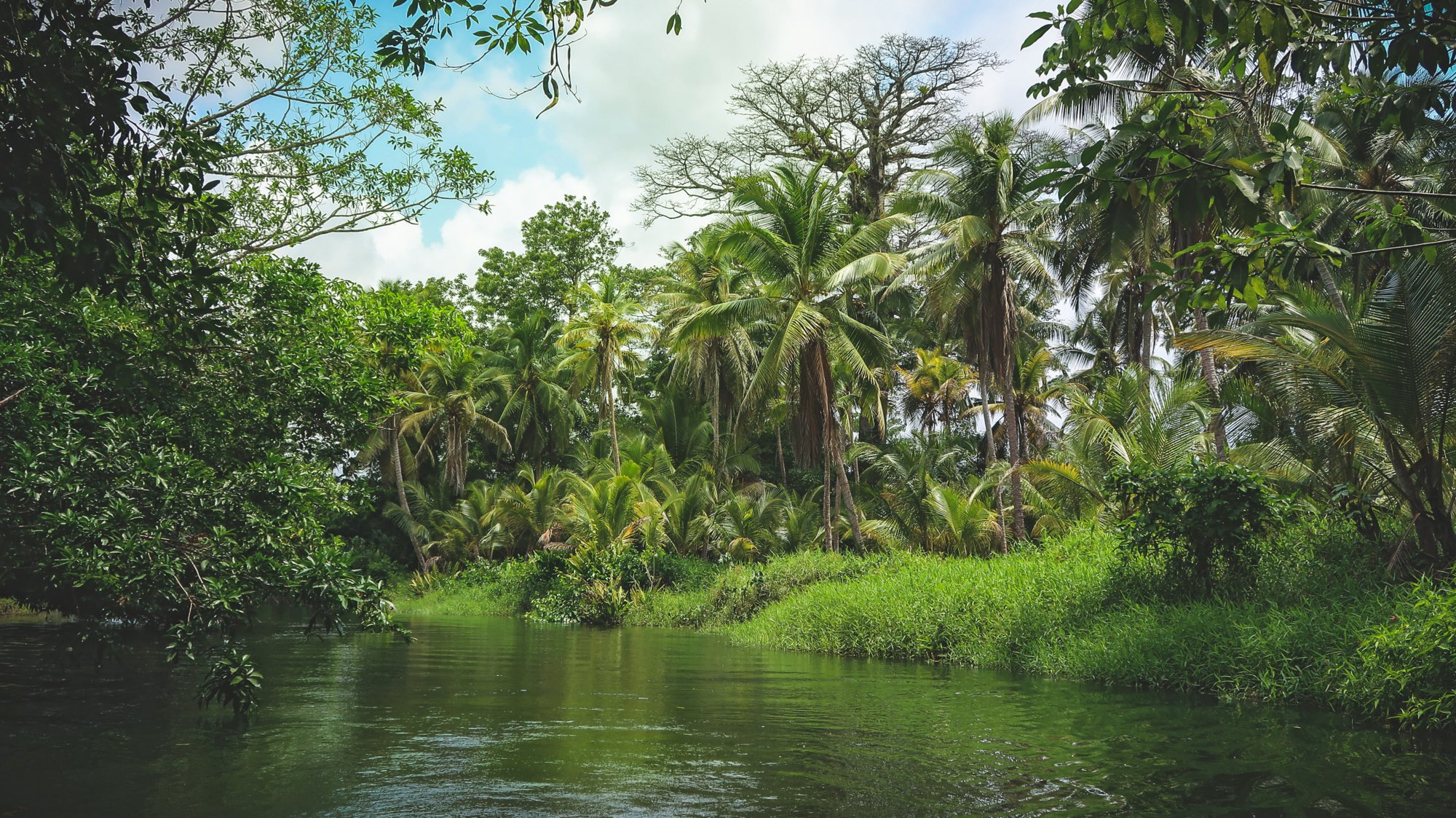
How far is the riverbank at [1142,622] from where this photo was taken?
8430 mm

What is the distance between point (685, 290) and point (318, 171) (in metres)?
17.9

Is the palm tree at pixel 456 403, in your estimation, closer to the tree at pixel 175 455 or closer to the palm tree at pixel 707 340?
the palm tree at pixel 707 340

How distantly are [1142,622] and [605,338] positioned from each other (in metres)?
21.5

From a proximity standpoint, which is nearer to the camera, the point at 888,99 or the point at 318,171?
the point at 318,171

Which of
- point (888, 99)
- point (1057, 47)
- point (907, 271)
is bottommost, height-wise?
point (1057, 47)

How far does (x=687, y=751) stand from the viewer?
7035 millimetres

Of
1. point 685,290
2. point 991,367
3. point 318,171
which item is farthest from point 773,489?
point 318,171

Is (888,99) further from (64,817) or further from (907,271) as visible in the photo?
(64,817)

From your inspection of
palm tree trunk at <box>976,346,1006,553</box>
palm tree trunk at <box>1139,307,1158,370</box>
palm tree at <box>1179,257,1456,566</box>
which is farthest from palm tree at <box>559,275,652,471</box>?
palm tree at <box>1179,257,1456,566</box>

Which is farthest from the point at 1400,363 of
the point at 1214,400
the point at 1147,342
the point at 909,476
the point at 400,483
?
the point at 400,483

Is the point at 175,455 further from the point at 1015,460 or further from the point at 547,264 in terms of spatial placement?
the point at 547,264

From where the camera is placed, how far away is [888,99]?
32281 mm

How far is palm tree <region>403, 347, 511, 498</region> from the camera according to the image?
1449 inches

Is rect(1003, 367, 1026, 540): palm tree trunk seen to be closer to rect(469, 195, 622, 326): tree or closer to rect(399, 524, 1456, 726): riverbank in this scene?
rect(399, 524, 1456, 726): riverbank
